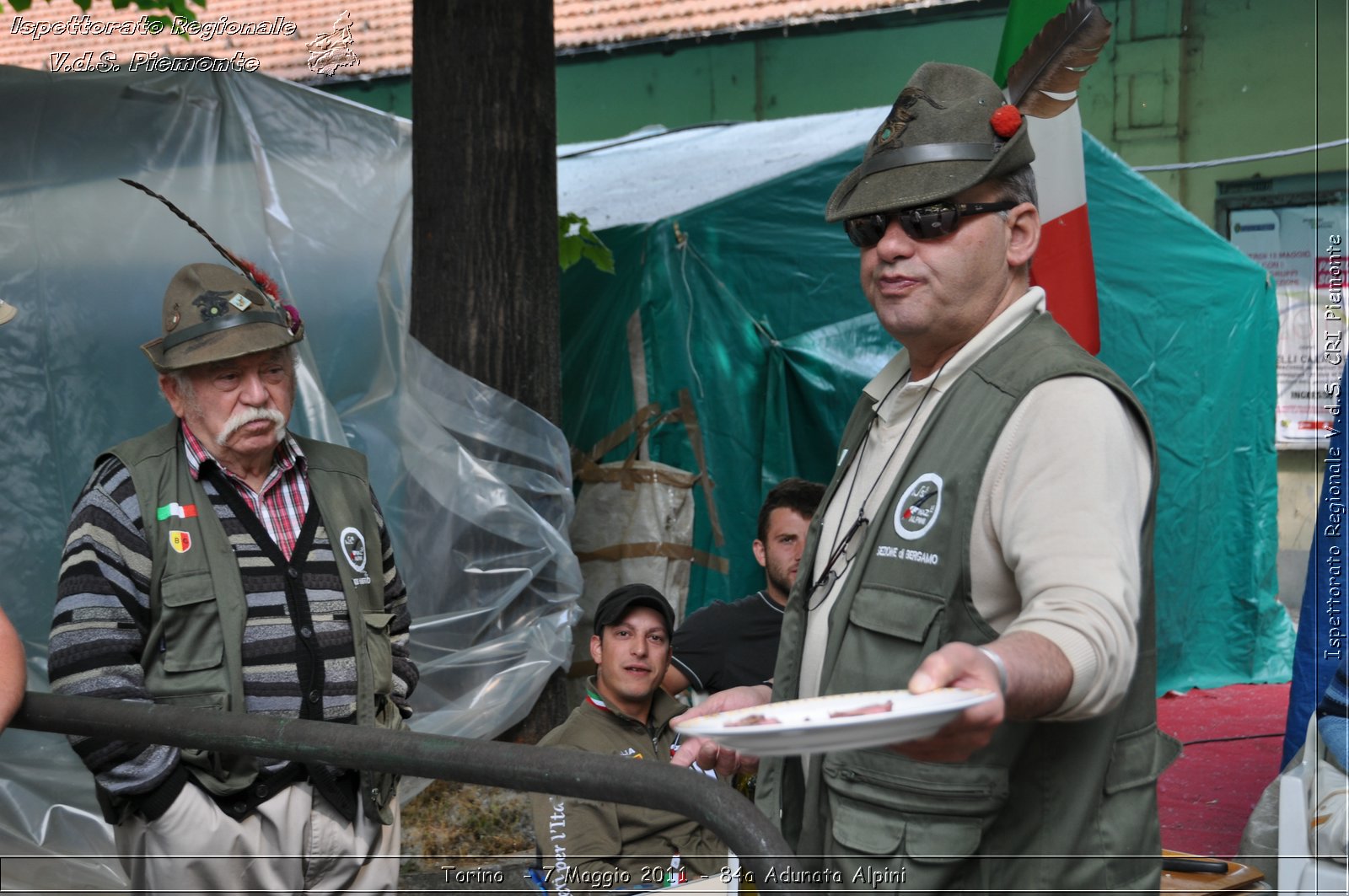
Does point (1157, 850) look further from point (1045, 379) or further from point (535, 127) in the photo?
point (535, 127)

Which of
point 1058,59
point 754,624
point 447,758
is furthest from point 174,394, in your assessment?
point 754,624

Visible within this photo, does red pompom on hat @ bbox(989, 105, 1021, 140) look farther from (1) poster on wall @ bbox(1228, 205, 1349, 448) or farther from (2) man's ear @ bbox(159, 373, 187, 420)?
(1) poster on wall @ bbox(1228, 205, 1349, 448)

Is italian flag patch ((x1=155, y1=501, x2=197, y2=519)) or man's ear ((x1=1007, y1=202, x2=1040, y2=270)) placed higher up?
man's ear ((x1=1007, y1=202, x2=1040, y2=270))

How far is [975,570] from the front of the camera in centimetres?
182

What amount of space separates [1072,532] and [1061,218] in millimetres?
3051

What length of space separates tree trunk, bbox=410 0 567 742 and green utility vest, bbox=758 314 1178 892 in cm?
315

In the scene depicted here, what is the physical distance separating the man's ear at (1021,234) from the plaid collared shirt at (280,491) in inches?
70.6

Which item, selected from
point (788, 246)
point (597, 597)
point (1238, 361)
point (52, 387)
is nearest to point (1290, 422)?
point (1238, 361)

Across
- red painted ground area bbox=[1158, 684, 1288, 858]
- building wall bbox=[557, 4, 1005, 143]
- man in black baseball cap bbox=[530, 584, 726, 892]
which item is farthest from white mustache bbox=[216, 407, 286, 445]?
building wall bbox=[557, 4, 1005, 143]

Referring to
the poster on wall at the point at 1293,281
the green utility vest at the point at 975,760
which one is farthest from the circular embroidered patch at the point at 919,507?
the poster on wall at the point at 1293,281

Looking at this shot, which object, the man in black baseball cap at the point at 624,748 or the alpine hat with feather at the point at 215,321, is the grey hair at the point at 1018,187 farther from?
the man in black baseball cap at the point at 624,748

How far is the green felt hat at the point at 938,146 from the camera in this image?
2035 mm

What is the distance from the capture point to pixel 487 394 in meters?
4.89

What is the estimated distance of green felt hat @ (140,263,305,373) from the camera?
9.92 ft
